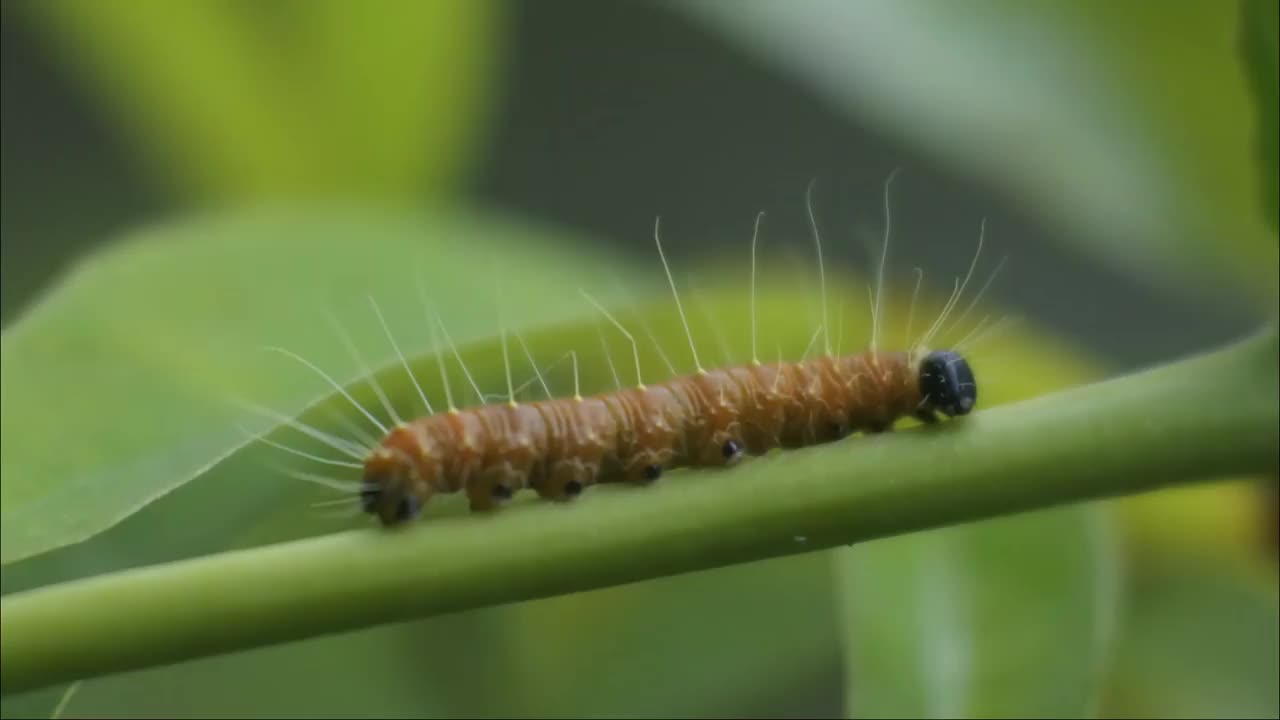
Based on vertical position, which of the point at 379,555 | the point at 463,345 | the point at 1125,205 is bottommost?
the point at 379,555

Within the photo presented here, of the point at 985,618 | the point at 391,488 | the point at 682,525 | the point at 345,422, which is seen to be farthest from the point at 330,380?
the point at 985,618

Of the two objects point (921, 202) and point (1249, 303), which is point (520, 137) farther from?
point (1249, 303)

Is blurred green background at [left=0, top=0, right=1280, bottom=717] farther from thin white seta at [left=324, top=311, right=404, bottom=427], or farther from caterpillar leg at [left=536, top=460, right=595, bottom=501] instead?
caterpillar leg at [left=536, top=460, right=595, bottom=501]

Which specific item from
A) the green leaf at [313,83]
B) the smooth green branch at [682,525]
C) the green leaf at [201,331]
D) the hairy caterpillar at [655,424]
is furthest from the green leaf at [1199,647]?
the green leaf at [313,83]

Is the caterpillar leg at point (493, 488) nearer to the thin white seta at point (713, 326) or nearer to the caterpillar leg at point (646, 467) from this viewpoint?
the caterpillar leg at point (646, 467)

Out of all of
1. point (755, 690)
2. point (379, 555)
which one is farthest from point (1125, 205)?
point (379, 555)

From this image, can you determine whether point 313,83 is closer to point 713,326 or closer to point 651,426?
point 713,326

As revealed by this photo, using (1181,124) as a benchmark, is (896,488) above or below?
below
